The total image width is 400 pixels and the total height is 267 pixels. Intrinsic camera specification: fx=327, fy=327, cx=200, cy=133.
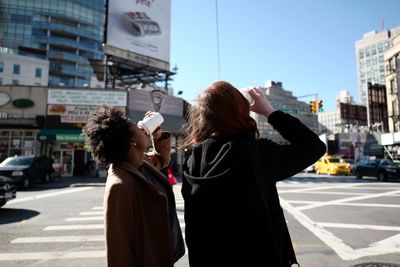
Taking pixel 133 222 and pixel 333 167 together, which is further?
pixel 333 167

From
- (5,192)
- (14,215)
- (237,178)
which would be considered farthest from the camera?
(5,192)

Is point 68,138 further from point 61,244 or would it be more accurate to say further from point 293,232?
point 293,232

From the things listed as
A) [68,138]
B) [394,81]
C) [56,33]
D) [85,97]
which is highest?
[56,33]

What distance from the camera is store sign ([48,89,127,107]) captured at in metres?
25.7

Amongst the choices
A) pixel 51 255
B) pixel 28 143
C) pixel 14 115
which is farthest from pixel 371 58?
pixel 51 255

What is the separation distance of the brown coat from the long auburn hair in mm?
489

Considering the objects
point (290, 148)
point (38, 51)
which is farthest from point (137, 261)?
point (38, 51)

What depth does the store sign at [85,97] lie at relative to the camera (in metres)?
25.7

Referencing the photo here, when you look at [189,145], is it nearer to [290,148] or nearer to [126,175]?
[126,175]

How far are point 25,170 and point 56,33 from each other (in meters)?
77.5

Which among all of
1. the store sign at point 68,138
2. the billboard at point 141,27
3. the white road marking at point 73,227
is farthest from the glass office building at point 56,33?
the white road marking at point 73,227

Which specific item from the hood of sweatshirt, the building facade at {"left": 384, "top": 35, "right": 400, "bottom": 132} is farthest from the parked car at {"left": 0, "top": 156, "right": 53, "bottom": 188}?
the building facade at {"left": 384, "top": 35, "right": 400, "bottom": 132}

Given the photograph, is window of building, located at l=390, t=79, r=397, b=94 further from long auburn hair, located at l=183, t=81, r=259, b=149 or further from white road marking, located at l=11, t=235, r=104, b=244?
long auburn hair, located at l=183, t=81, r=259, b=149

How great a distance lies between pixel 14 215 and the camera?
9.15m
